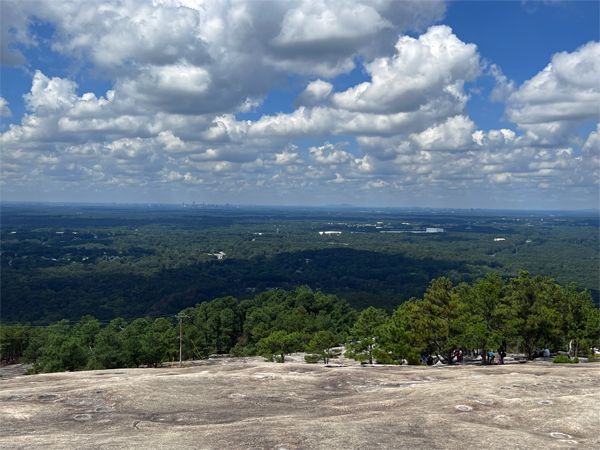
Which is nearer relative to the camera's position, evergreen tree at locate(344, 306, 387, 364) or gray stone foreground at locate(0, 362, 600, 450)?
gray stone foreground at locate(0, 362, 600, 450)

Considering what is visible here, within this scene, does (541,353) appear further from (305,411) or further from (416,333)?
(305,411)

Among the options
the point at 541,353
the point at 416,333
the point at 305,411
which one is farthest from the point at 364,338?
the point at 305,411

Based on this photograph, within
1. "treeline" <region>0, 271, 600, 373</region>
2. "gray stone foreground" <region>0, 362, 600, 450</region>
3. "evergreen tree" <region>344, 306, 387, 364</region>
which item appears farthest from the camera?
"evergreen tree" <region>344, 306, 387, 364</region>

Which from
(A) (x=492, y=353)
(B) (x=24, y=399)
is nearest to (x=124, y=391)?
(B) (x=24, y=399)

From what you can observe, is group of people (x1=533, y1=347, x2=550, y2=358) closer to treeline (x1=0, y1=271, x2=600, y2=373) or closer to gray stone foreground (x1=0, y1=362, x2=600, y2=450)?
treeline (x1=0, y1=271, x2=600, y2=373)

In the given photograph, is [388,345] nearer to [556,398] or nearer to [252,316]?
[556,398]

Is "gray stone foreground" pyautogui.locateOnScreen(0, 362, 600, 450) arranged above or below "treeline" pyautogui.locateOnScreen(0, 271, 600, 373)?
above

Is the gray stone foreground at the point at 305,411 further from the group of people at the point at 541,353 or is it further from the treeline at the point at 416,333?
the group of people at the point at 541,353

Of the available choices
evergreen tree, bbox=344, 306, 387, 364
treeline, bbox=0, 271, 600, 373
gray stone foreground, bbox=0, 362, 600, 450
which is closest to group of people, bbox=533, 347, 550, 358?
treeline, bbox=0, 271, 600, 373
